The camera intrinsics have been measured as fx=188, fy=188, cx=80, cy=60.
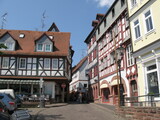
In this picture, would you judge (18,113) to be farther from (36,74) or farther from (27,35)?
(27,35)

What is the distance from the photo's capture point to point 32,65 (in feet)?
88.7

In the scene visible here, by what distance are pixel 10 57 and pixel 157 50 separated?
21134 mm

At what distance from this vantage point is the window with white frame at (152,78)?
12.5 meters

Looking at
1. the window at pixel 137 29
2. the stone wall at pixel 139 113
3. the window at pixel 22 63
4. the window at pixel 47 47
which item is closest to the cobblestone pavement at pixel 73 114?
the stone wall at pixel 139 113

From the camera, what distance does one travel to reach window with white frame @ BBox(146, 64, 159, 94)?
41.0 ft

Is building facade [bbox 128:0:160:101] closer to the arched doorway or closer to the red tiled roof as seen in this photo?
the arched doorway

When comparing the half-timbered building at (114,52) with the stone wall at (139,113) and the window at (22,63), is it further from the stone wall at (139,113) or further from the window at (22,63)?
the window at (22,63)

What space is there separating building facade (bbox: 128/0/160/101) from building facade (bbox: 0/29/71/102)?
1417cm

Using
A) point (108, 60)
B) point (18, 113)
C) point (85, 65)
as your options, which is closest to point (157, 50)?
point (18, 113)

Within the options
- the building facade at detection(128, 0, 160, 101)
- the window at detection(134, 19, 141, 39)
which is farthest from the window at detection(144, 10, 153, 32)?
the window at detection(134, 19, 141, 39)

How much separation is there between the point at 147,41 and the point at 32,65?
18148mm

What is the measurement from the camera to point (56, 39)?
99.6 ft

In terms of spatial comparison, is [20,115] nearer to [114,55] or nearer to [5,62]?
[114,55]

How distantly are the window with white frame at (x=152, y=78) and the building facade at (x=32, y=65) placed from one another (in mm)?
14998
